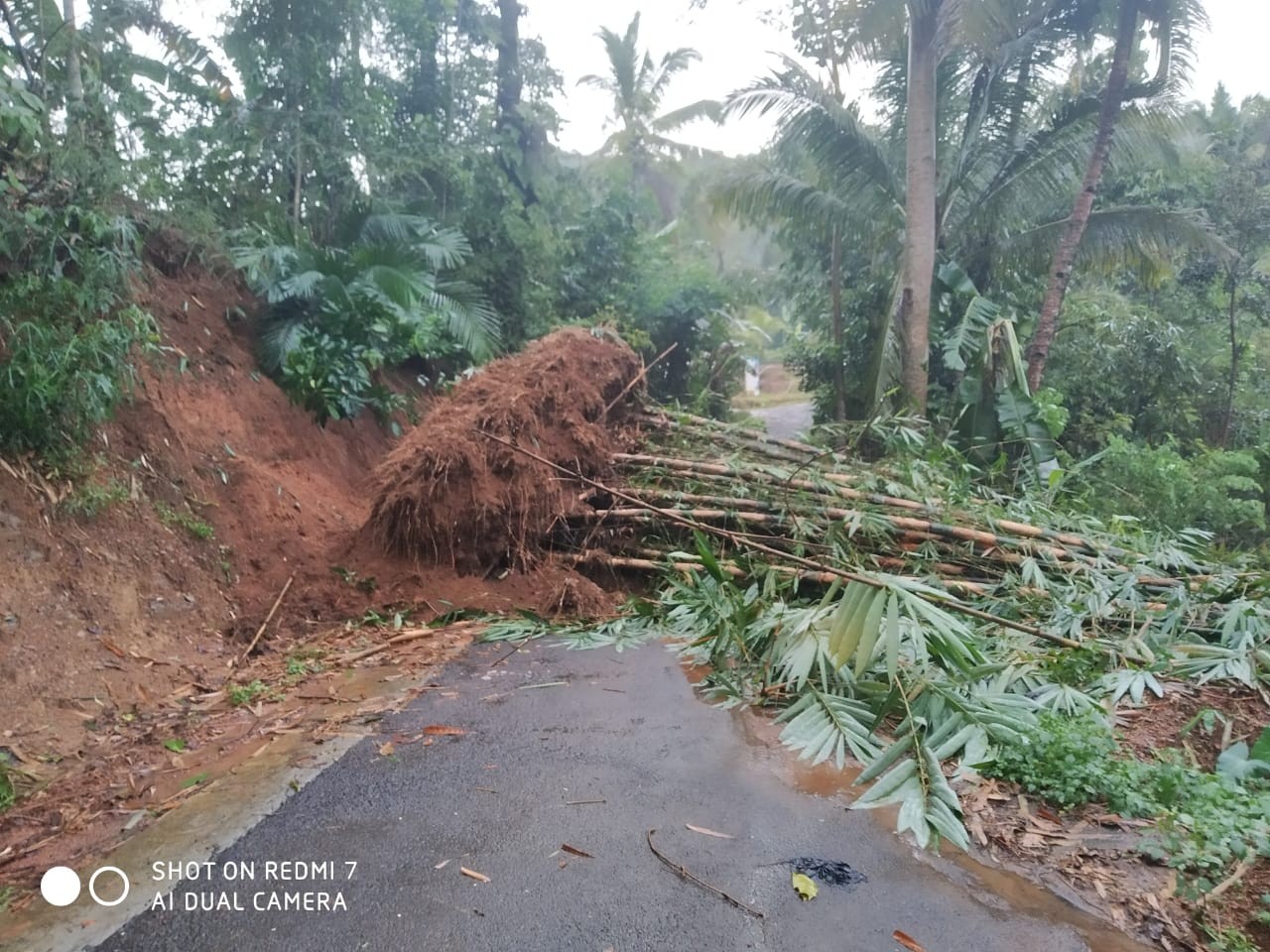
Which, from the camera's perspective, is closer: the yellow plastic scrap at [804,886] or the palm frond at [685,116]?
the yellow plastic scrap at [804,886]

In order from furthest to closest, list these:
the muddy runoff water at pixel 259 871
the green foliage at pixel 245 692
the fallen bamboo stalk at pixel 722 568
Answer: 1. the fallen bamboo stalk at pixel 722 568
2. the green foliage at pixel 245 692
3. the muddy runoff water at pixel 259 871

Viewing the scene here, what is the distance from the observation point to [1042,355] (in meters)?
10.6

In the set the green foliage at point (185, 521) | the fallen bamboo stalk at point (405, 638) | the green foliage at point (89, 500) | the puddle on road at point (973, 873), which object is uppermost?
the green foliage at point (89, 500)

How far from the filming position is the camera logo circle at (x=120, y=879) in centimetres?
234

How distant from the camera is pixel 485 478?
5.93m

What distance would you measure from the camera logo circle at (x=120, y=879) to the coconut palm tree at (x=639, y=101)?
25.2m

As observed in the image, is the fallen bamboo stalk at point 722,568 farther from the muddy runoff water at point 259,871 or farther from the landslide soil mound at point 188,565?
the muddy runoff water at point 259,871

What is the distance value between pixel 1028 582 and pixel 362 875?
14.6 ft

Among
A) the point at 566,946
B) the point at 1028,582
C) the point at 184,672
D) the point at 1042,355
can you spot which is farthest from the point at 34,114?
the point at 1042,355

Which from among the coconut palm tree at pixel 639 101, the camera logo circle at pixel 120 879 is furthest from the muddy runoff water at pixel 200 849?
the coconut palm tree at pixel 639 101

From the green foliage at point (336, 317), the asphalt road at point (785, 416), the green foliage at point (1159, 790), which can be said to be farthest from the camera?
the asphalt road at point (785, 416)

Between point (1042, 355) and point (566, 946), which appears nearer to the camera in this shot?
point (566, 946)

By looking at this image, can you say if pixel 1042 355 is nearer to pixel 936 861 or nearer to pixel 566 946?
pixel 936 861

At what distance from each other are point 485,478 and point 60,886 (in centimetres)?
379
